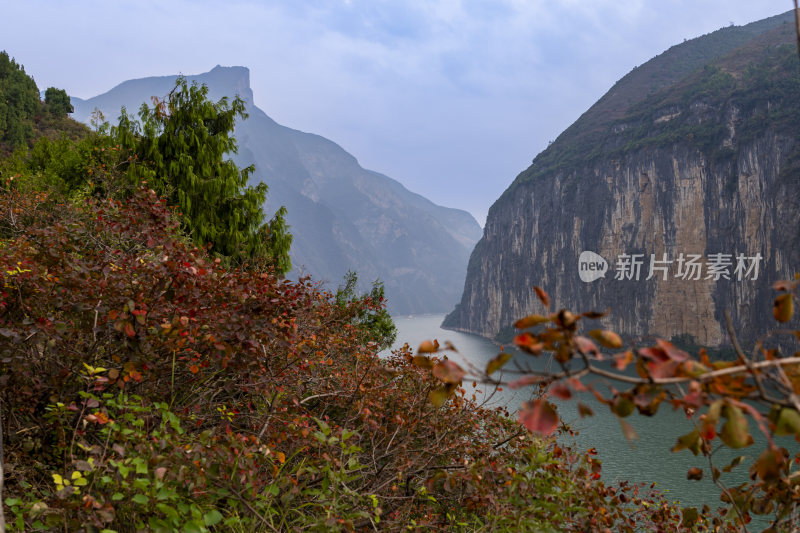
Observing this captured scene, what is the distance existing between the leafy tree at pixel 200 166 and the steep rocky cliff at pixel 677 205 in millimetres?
50295

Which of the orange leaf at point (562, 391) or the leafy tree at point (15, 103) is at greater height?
the leafy tree at point (15, 103)

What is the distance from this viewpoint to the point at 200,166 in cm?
1161

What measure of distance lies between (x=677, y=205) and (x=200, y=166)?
212ft

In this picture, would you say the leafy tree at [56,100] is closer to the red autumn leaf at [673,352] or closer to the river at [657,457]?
the river at [657,457]

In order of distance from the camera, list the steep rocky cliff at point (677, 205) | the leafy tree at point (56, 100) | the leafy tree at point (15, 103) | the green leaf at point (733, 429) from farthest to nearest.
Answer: the steep rocky cliff at point (677, 205) → the leafy tree at point (56, 100) → the leafy tree at point (15, 103) → the green leaf at point (733, 429)

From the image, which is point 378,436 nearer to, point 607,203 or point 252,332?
point 252,332

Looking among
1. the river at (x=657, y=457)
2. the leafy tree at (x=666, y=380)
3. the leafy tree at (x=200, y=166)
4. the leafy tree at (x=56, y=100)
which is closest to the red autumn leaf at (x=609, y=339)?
the leafy tree at (x=666, y=380)

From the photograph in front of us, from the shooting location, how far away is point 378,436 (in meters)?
4.56

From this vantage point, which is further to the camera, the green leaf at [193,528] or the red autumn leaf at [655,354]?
the green leaf at [193,528]

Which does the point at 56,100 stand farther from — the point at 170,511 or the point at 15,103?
the point at 170,511

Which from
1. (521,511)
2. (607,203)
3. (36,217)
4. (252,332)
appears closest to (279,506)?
(252,332)

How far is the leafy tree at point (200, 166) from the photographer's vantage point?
442 inches

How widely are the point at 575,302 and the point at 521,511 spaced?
78053 mm

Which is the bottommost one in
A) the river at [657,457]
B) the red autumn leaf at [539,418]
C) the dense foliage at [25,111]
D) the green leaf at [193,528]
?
the river at [657,457]
